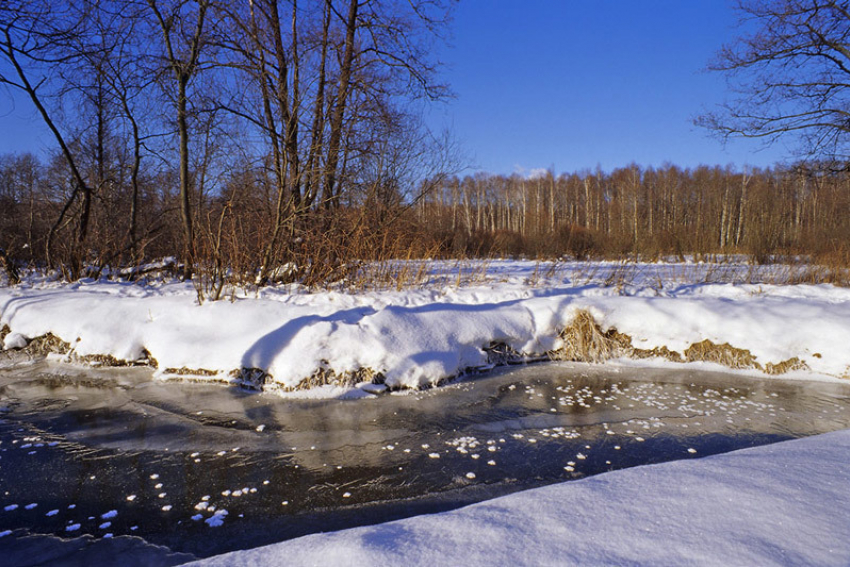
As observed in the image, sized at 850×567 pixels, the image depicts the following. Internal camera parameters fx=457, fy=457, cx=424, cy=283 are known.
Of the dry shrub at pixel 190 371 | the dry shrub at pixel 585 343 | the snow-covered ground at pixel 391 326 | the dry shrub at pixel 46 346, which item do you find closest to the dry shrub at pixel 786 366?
the snow-covered ground at pixel 391 326

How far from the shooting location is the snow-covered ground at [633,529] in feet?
5.97

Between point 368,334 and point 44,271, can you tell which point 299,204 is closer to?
point 368,334

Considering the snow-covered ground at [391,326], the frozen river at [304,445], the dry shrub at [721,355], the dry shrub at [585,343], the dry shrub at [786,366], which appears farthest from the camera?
the dry shrub at [585,343]

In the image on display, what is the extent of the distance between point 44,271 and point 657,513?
13.1 meters

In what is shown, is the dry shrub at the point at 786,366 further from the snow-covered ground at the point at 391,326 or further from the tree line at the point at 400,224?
the tree line at the point at 400,224

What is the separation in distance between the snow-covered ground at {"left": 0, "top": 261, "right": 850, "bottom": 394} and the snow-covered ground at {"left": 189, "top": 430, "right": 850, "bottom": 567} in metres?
3.45

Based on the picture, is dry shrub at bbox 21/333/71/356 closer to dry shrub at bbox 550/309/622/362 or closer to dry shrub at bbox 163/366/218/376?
dry shrub at bbox 163/366/218/376

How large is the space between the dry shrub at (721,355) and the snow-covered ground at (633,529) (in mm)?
3964

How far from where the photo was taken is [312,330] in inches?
232

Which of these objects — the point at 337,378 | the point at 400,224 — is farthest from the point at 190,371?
the point at 400,224

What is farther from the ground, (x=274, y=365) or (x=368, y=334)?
(x=368, y=334)

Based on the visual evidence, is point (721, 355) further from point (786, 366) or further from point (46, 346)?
point (46, 346)

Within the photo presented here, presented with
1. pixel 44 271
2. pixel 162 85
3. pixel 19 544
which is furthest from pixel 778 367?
pixel 44 271

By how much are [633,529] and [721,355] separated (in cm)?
535
